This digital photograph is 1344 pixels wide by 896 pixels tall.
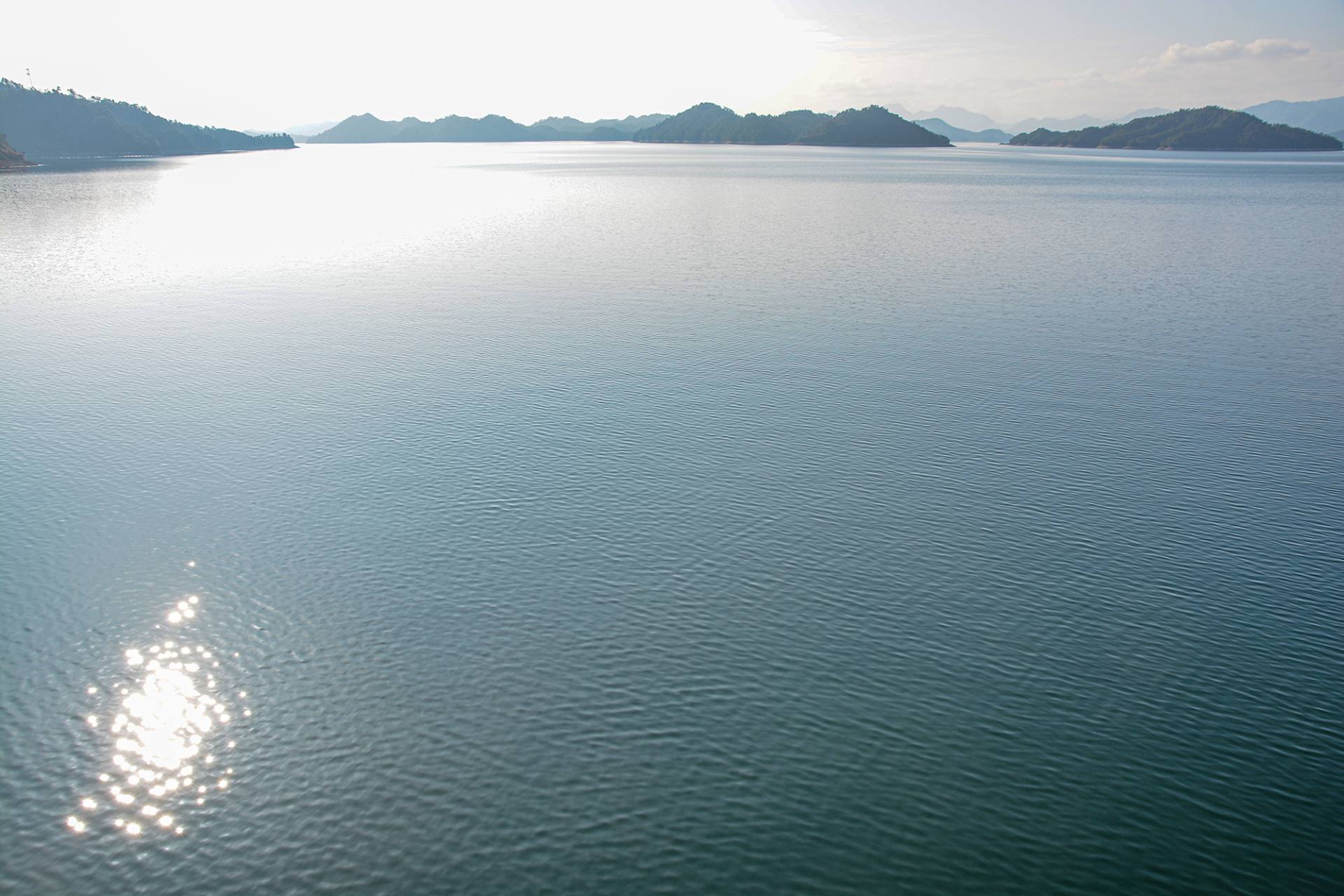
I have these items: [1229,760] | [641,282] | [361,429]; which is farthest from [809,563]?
[641,282]

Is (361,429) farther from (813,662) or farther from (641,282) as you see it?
(641,282)

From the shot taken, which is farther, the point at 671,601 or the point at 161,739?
the point at 671,601

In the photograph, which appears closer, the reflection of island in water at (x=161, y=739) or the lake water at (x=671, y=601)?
the lake water at (x=671, y=601)

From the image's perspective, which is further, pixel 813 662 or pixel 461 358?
pixel 461 358

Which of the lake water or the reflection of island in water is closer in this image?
the lake water

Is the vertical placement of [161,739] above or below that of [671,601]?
below
